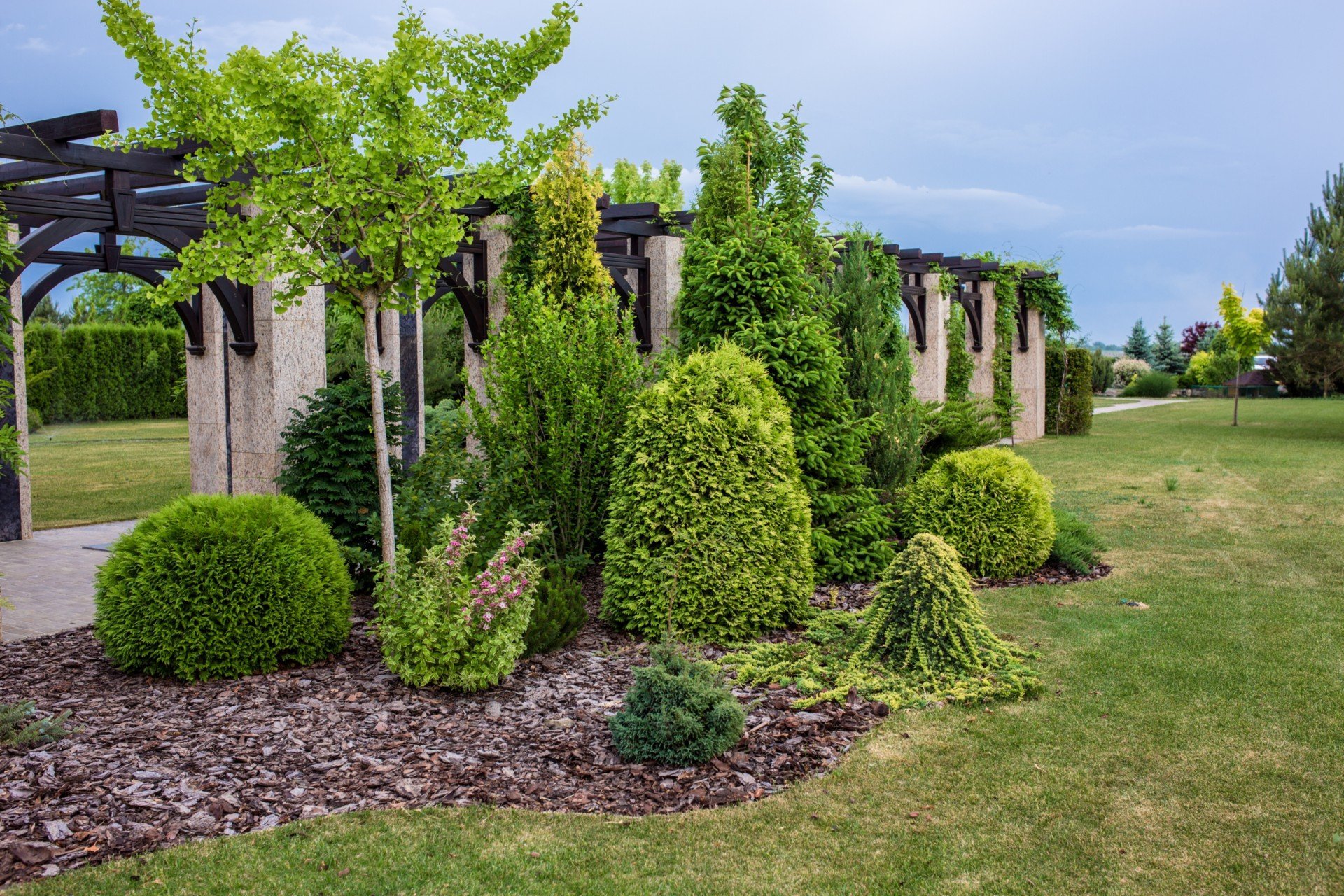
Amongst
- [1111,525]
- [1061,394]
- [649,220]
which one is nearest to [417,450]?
[649,220]

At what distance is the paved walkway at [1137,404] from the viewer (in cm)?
3400

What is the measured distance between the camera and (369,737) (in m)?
4.45

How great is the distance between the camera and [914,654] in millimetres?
5340

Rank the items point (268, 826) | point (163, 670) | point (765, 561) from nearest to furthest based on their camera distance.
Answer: point (268, 826) → point (163, 670) → point (765, 561)

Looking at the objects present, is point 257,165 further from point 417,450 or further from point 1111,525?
point 1111,525

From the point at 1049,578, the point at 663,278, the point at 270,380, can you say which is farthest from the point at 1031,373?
the point at 270,380

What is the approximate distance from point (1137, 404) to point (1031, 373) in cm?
1816

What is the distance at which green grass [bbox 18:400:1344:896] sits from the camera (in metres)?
3.27

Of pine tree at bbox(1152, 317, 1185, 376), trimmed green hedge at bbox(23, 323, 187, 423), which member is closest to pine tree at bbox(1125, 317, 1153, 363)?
pine tree at bbox(1152, 317, 1185, 376)

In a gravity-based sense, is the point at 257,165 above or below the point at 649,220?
below

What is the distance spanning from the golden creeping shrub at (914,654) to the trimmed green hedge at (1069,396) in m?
20.0

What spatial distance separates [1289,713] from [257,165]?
6.08 meters

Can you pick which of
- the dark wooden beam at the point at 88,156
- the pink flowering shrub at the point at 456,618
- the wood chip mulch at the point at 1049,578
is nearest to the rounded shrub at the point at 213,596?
the pink flowering shrub at the point at 456,618

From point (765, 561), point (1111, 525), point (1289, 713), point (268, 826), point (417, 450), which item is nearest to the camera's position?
point (268, 826)
